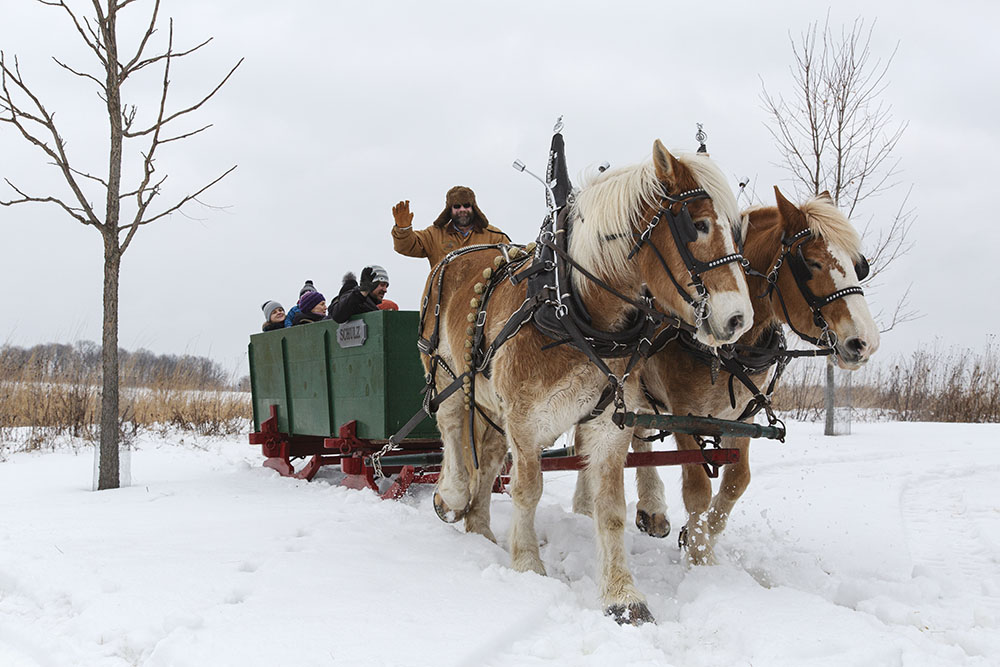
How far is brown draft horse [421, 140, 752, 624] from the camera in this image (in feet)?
9.84

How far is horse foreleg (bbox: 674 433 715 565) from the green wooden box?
2067 millimetres

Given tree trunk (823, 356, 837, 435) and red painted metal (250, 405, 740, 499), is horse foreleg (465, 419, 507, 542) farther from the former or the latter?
tree trunk (823, 356, 837, 435)

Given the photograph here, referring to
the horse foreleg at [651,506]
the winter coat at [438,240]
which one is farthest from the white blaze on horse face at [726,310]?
the winter coat at [438,240]

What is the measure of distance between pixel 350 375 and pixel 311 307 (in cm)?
149

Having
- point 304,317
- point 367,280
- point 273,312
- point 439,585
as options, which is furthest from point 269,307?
point 439,585

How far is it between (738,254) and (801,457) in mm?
6395

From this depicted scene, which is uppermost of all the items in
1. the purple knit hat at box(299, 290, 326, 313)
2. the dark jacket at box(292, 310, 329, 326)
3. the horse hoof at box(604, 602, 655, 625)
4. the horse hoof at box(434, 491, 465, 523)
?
the purple knit hat at box(299, 290, 326, 313)

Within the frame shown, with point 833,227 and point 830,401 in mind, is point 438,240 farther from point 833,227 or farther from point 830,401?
point 830,401

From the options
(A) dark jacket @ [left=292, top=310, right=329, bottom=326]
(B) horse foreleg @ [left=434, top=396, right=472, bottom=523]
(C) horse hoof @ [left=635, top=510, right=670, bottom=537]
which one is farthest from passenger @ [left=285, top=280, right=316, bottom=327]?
(C) horse hoof @ [left=635, top=510, right=670, bottom=537]

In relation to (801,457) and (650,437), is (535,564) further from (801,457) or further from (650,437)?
(801,457)

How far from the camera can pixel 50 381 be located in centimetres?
1047

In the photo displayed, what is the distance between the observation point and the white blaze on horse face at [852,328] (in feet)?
11.2

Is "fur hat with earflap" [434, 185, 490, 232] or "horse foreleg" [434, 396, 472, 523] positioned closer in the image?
"horse foreleg" [434, 396, 472, 523]

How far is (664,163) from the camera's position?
10.2 feet
